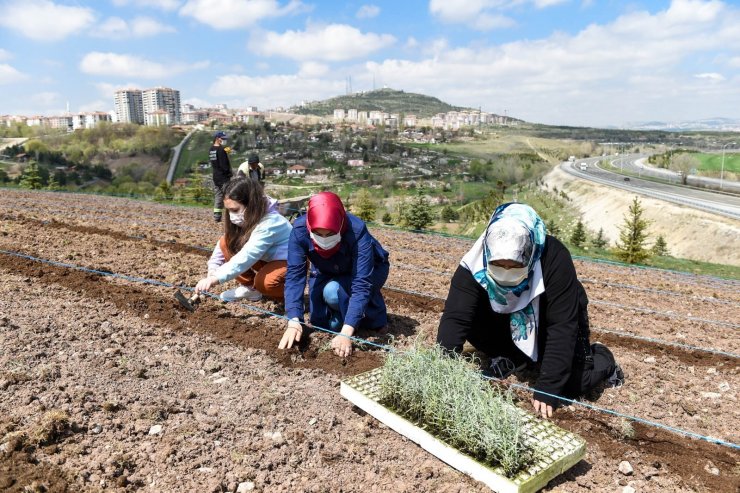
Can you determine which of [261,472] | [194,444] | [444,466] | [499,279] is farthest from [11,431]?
[499,279]

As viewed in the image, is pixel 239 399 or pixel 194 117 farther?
pixel 194 117

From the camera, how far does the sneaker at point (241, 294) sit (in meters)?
4.72

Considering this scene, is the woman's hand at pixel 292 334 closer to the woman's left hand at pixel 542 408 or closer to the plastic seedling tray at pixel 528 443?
the plastic seedling tray at pixel 528 443

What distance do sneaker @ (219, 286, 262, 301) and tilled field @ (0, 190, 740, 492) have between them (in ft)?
0.32

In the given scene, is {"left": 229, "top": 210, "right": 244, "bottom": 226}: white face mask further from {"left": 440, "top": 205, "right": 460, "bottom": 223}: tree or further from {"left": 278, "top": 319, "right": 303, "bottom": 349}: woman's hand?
{"left": 440, "top": 205, "right": 460, "bottom": 223}: tree

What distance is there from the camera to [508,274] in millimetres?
2730

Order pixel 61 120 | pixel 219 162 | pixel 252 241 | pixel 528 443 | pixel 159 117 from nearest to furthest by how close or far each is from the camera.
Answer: pixel 528 443 < pixel 252 241 < pixel 219 162 < pixel 159 117 < pixel 61 120

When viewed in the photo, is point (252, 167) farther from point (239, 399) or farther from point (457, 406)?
point (457, 406)

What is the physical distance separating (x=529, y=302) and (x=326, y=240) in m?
1.45

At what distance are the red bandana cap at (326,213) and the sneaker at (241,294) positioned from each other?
1558 mm

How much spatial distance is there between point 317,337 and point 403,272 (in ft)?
10.5

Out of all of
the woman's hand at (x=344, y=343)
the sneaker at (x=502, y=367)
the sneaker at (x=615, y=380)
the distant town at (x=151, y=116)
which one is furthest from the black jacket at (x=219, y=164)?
the distant town at (x=151, y=116)

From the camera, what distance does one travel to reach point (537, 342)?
315cm

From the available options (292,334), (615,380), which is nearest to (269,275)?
(292,334)
